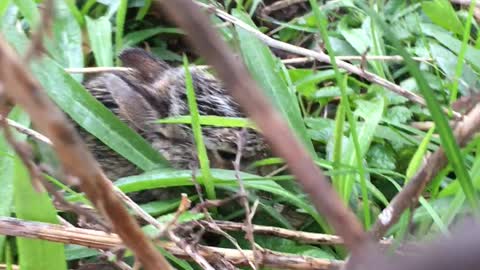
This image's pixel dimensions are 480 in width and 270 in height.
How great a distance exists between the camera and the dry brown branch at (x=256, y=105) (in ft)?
1.56

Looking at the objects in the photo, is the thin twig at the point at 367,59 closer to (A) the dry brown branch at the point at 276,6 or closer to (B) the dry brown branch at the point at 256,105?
(A) the dry brown branch at the point at 276,6

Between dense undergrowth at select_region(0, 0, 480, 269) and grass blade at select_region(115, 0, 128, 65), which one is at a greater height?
grass blade at select_region(115, 0, 128, 65)

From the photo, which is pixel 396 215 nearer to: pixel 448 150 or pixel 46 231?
pixel 448 150

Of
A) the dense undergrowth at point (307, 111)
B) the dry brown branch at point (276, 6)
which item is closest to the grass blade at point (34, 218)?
the dense undergrowth at point (307, 111)

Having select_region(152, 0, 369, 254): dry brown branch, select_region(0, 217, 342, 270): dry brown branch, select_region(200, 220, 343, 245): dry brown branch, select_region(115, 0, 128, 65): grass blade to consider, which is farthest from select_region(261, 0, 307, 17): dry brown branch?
select_region(152, 0, 369, 254): dry brown branch

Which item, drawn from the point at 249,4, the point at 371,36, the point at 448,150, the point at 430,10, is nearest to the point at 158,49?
the point at 249,4

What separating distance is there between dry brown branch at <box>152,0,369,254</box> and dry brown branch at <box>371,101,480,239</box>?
459 millimetres

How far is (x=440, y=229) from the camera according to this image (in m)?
1.51

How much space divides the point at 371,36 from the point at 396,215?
1.50 metres

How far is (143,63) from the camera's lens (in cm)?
227

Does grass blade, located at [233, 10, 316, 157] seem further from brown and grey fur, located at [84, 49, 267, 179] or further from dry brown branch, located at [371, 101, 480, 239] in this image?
dry brown branch, located at [371, 101, 480, 239]

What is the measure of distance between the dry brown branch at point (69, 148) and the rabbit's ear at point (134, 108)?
1187 mm

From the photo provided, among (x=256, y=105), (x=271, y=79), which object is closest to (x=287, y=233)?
(x=271, y=79)

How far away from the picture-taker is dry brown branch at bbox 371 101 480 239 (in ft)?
3.30
